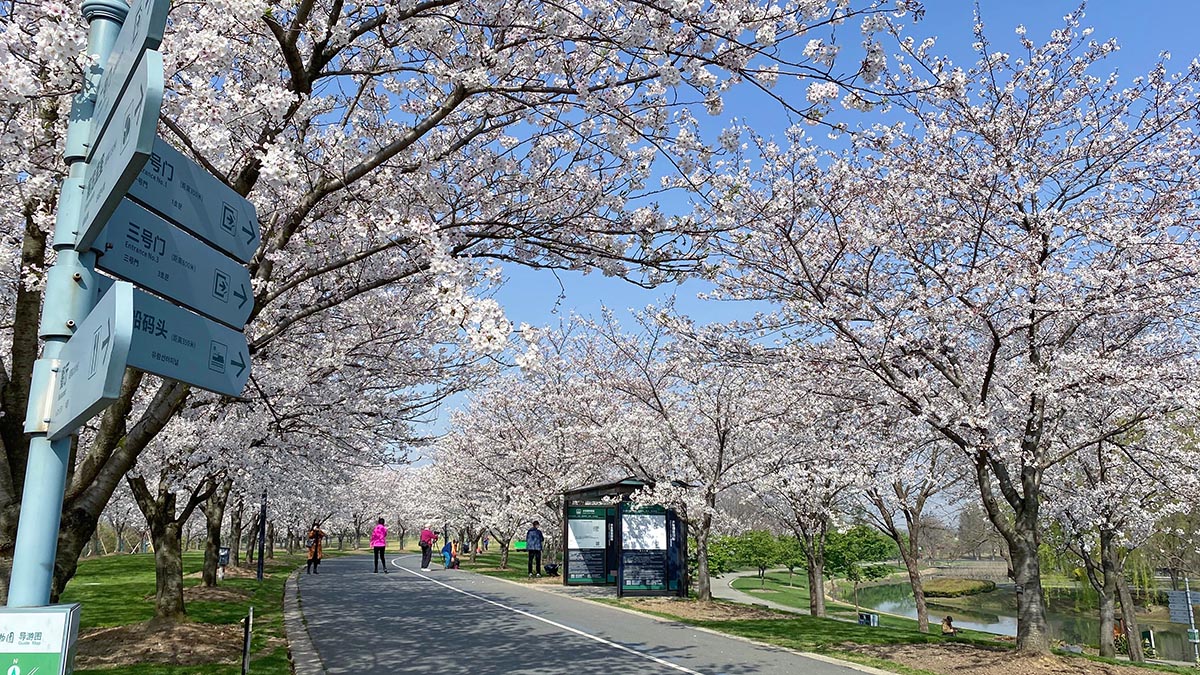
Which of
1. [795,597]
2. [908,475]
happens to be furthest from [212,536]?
[795,597]

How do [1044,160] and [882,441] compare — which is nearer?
[1044,160]

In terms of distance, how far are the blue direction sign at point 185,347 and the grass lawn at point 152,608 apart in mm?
3572

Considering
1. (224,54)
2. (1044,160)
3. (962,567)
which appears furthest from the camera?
(962,567)

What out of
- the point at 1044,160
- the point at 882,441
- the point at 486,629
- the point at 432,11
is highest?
the point at 1044,160

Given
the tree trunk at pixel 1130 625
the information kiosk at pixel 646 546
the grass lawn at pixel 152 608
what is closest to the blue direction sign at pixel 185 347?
the grass lawn at pixel 152 608

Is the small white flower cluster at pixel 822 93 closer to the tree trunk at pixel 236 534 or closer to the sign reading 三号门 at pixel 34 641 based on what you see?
the sign reading 三号门 at pixel 34 641

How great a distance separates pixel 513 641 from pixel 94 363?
A: 11468mm

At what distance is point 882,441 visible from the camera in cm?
1434

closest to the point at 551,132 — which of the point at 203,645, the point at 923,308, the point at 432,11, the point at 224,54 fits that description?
the point at 432,11

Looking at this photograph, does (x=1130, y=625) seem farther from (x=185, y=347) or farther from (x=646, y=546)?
(x=185, y=347)

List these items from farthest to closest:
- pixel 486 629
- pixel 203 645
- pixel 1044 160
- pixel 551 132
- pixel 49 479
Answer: pixel 486 629 → pixel 1044 160 → pixel 203 645 → pixel 551 132 → pixel 49 479

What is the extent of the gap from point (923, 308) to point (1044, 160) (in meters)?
2.99

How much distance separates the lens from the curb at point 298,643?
9.50 meters

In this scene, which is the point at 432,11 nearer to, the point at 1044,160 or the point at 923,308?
the point at 923,308
